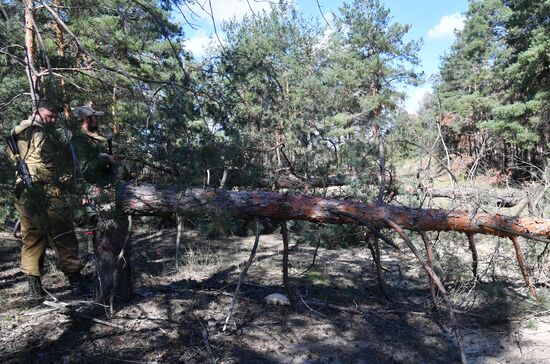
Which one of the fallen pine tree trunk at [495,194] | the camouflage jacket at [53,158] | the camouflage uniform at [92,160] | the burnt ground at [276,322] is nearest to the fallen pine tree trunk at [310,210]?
the camouflage uniform at [92,160]

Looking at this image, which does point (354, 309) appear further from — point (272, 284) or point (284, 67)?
point (284, 67)

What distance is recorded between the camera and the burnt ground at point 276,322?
2.76 metres

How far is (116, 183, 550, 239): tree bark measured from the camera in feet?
10.3

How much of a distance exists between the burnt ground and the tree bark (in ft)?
1.95

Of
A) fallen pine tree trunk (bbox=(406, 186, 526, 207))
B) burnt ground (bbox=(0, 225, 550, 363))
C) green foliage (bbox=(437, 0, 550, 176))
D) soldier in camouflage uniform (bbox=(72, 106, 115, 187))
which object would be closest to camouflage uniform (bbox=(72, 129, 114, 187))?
soldier in camouflage uniform (bbox=(72, 106, 115, 187))

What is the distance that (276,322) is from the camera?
3.27 meters

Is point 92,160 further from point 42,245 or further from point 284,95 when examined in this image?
point 284,95

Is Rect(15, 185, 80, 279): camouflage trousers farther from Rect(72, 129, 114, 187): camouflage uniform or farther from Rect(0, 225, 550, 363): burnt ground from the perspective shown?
Rect(72, 129, 114, 187): camouflage uniform

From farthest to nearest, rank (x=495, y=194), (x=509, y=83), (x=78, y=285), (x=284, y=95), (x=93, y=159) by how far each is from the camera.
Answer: (x=509, y=83) < (x=495, y=194) < (x=284, y=95) < (x=78, y=285) < (x=93, y=159)

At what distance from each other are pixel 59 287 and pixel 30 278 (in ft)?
1.47

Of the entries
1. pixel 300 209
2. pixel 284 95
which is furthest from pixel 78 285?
pixel 284 95

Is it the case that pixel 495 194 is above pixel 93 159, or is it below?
below

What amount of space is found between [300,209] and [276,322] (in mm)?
965

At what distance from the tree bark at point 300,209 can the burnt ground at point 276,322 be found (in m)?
0.60
